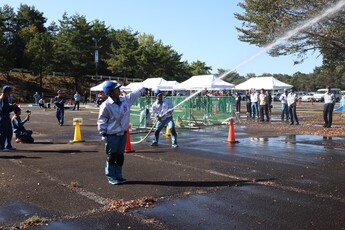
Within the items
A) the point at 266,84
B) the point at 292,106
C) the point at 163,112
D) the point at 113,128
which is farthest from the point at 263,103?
the point at 113,128

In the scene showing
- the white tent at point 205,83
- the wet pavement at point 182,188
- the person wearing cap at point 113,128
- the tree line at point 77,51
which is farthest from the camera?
the tree line at point 77,51

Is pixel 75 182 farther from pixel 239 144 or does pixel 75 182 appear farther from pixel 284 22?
pixel 284 22

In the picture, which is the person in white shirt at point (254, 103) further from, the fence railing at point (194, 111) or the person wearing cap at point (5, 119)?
the person wearing cap at point (5, 119)

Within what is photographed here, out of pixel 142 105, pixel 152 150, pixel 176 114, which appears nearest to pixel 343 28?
pixel 176 114

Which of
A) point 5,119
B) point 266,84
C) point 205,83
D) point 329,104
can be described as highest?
point 266,84

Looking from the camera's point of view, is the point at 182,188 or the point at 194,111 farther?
the point at 194,111

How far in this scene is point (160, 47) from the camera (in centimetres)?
7181

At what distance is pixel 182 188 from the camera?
6688 mm

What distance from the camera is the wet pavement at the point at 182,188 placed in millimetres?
4996

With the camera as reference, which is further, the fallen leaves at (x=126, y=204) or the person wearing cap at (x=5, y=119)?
the person wearing cap at (x=5, y=119)

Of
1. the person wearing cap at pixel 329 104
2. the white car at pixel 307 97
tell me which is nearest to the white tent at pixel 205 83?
the person wearing cap at pixel 329 104

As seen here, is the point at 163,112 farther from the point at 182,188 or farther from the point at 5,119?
the point at 182,188

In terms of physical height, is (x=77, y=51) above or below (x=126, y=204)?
above

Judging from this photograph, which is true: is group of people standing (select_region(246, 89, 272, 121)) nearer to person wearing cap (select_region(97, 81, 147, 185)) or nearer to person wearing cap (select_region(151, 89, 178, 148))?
person wearing cap (select_region(151, 89, 178, 148))
